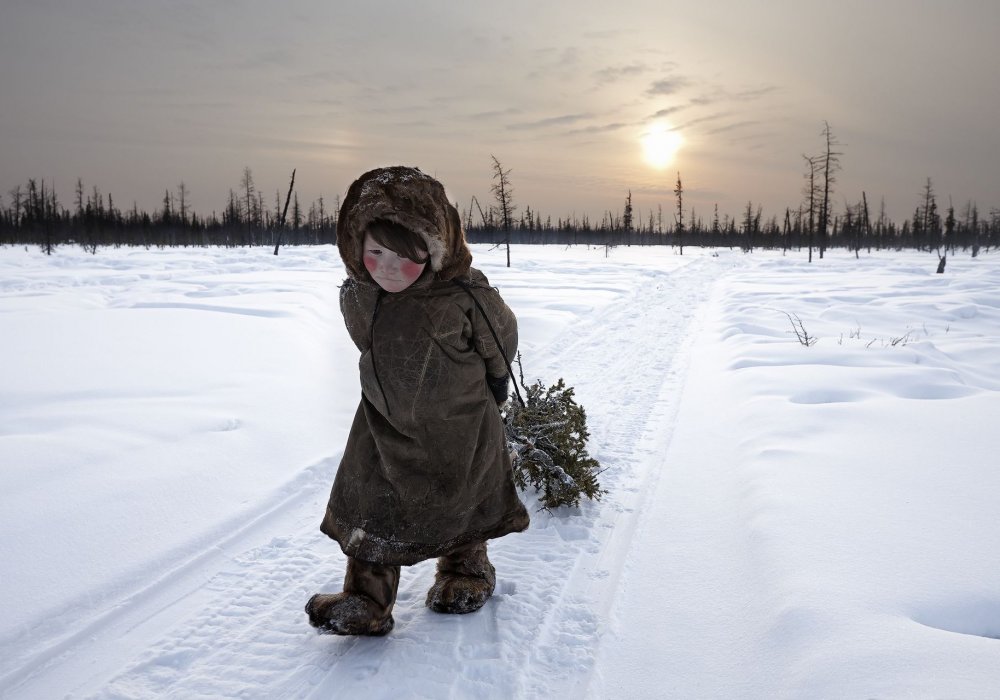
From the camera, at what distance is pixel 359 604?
2244mm

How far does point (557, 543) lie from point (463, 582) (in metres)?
0.71

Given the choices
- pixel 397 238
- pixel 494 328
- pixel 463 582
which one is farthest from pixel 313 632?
pixel 397 238

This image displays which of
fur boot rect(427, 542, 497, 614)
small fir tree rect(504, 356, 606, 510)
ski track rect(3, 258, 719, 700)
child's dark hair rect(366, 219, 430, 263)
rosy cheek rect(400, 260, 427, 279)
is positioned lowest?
ski track rect(3, 258, 719, 700)

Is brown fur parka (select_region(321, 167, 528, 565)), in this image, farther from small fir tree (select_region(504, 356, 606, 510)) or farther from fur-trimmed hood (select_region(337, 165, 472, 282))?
small fir tree (select_region(504, 356, 606, 510))

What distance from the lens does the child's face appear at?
2.12 meters

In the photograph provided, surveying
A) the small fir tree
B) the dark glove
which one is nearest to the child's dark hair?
the dark glove

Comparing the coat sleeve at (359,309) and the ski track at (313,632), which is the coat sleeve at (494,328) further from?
the ski track at (313,632)

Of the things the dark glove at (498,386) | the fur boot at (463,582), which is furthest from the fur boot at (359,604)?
the dark glove at (498,386)

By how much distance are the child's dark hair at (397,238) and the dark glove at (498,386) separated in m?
0.66

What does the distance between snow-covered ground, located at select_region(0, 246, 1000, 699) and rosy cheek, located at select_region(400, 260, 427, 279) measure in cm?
141

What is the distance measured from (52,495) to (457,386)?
2527 millimetres

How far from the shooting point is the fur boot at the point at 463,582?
2.46m

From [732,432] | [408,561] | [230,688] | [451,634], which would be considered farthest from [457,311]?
[732,432]

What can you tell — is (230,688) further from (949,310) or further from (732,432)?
(949,310)
